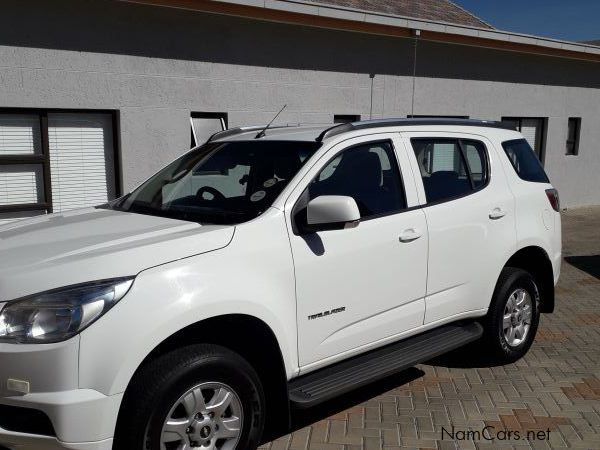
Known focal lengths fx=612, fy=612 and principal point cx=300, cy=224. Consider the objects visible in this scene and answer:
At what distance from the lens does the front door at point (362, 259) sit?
3.42 metres

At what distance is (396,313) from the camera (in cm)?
393

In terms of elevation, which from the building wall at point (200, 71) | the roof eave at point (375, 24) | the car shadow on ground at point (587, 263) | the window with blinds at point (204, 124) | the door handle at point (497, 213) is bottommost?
the car shadow on ground at point (587, 263)

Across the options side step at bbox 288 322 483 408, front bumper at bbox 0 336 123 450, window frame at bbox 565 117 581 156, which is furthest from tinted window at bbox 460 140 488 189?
window frame at bbox 565 117 581 156

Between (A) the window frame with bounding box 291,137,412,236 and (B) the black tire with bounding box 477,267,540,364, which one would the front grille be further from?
(B) the black tire with bounding box 477,267,540,364

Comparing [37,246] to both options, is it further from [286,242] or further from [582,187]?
[582,187]

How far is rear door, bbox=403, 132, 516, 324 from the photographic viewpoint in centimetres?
419

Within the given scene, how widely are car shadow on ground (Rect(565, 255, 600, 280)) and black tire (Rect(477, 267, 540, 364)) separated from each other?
3711 millimetres

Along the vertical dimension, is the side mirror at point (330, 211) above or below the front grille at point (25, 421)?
above

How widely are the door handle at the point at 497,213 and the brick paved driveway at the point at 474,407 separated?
4.13 ft

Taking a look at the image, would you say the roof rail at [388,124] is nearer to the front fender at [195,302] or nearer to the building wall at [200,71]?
the front fender at [195,302]

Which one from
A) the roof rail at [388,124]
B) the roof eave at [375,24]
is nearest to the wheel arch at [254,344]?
the roof rail at [388,124]

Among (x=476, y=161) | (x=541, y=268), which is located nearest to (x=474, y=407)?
(x=541, y=268)

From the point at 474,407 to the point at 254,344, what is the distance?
1846mm

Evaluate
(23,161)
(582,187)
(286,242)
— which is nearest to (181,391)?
(286,242)
